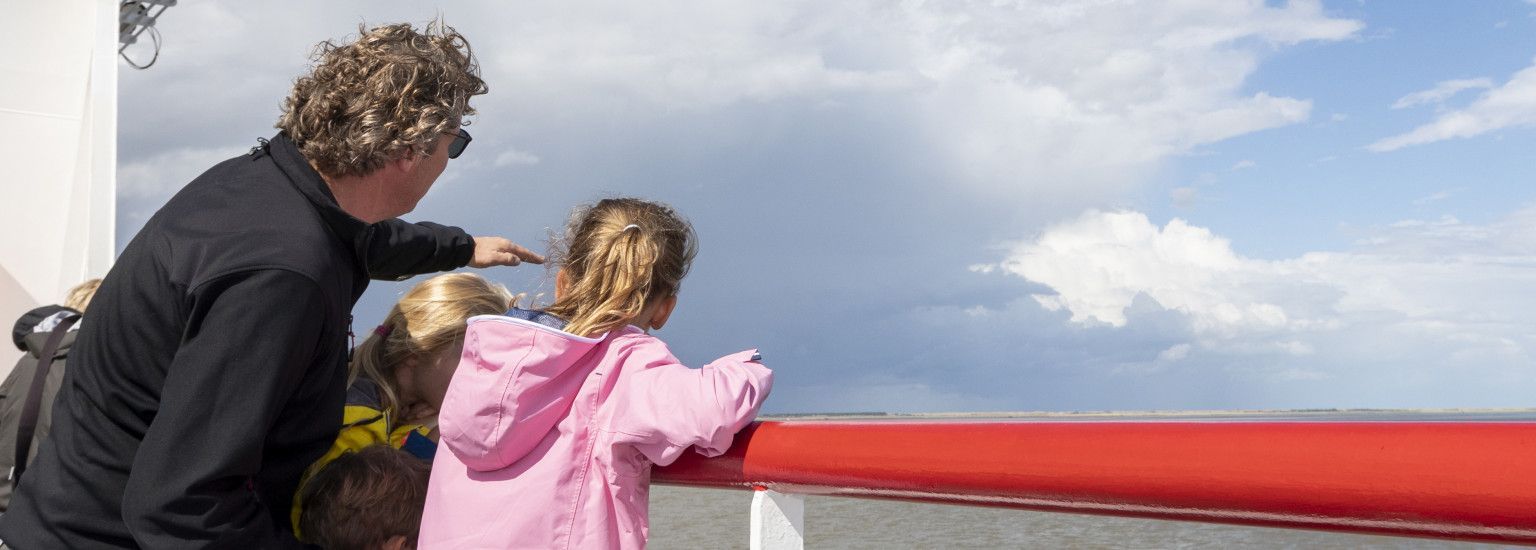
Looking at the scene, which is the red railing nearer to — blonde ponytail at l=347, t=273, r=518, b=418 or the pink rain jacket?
the pink rain jacket

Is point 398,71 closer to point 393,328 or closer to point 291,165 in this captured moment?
point 291,165

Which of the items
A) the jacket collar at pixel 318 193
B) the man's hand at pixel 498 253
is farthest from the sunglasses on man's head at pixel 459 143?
the man's hand at pixel 498 253

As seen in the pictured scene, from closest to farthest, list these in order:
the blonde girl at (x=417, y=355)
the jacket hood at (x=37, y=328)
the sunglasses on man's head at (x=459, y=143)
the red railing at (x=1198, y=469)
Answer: the red railing at (x=1198, y=469)
the sunglasses on man's head at (x=459, y=143)
the blonde girl at (x=417, y=355)
the jacket hood at (x=37, y=328)

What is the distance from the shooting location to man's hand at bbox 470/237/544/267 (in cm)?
267

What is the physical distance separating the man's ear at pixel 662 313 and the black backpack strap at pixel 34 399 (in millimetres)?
1406

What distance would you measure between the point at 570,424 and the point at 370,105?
53 cm

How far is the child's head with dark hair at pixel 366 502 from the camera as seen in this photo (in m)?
1.85

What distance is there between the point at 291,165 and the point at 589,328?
18.9 inches

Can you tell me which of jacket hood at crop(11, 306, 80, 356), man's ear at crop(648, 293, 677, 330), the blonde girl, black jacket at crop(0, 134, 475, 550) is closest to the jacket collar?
black jacket at crop(0, 134, 475, 550)

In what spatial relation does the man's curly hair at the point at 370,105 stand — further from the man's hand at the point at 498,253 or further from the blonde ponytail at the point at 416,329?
the man's hand at the point at 498,253

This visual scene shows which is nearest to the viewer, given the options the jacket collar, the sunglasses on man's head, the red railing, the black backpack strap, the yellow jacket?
the red railing

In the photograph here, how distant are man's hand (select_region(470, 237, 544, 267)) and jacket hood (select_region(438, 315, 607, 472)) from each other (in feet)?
3.24

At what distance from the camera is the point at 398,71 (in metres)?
1.65

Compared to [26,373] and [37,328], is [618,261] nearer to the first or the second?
[37,328]
